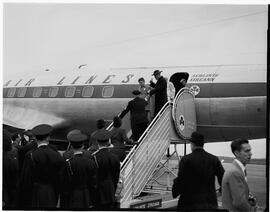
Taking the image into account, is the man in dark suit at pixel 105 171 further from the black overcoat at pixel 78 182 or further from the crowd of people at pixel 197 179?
the crowd of people at pixel 197 179

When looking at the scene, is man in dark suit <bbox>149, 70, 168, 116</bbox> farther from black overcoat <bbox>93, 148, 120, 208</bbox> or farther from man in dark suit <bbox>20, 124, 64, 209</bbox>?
man in dark suit <bbox>20, 124, 64, 209</bbox>

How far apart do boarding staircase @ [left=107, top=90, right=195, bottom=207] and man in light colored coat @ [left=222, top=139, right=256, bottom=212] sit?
291 cm

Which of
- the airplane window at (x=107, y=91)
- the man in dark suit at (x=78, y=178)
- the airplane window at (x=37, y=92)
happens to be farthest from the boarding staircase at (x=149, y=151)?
the airplane window at (x=37, y=92)

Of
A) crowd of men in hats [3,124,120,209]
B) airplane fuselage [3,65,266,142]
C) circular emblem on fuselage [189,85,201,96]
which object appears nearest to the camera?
crowd of men in hats [3,124,120,209]

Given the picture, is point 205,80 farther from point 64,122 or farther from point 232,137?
point 64,122

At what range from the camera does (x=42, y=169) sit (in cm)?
601

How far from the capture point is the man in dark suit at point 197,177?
19.4 ft

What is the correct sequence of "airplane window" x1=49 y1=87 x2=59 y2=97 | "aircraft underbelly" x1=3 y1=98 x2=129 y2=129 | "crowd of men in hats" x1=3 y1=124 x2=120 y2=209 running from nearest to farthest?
"crowd of men in hats" x1=3 y1=124 x2=120 y2=209 → "aircraft underbelly" x1=3 y1=98 x2=129 y2=129 → "airplane window" x1=49 y1=87 x2=59 y2=97

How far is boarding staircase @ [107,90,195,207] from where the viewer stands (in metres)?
7.68

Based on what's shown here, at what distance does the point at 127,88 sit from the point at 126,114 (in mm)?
1270

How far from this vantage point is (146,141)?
8.16 meters

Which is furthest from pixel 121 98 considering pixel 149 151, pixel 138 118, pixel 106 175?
pixel 106 175

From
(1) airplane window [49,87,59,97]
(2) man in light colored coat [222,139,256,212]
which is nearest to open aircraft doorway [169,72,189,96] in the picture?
(1) airplane window [49,87,59,97]

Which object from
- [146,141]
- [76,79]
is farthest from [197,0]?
[76,79]
